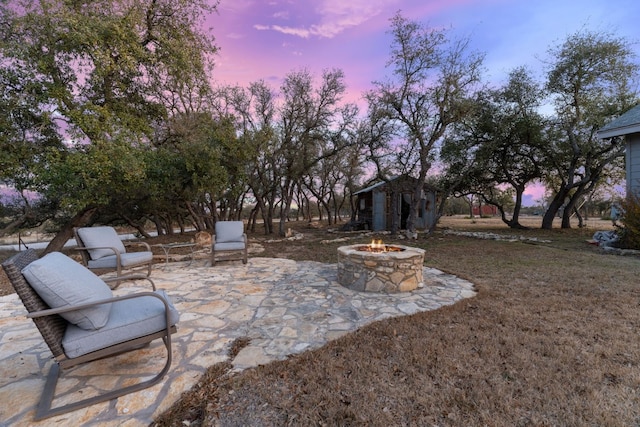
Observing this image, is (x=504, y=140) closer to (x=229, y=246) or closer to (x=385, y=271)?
(x=385, y=271)

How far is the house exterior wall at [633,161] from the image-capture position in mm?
7744

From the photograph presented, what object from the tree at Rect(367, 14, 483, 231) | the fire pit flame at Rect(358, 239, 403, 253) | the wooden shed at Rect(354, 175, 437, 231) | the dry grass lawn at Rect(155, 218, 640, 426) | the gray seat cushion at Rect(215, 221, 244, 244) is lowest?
the dry grass lawn at Rect(155, 218, 640, 426)

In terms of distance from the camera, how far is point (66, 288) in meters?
1.77

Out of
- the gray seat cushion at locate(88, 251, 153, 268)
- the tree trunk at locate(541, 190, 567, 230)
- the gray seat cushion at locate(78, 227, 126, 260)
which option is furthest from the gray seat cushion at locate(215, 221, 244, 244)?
the tree trunk at locate(541, 190, 567, 230)

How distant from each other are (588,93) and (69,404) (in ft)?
58.9

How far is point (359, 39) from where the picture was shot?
8188 millimetres

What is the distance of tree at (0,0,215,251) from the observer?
5355 millimetres

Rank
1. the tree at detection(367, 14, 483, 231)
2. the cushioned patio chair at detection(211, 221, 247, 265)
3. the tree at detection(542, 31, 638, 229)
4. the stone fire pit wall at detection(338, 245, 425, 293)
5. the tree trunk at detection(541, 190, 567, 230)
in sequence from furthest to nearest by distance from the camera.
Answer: the tree trunk at detection(541, 190, 567, 230) < the tree at detection(542, 31, 638, 229) < the tree at detection(367, 14, 483, 231) < the cushioned patio chair at detection(211, 221, 247, 265) < the stone fire pit wall at detection(338, 245, 425, 293)

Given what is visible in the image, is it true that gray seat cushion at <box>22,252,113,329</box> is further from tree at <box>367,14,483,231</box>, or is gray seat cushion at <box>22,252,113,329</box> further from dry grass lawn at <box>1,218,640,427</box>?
tree at <box>367,14,483,231</box>

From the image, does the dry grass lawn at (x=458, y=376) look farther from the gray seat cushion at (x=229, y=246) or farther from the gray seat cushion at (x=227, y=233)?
the gray seat cushion at (x=227, y=233)

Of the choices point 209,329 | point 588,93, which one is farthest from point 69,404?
point 588,93

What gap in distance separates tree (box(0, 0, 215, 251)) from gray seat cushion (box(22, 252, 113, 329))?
15.4 ft

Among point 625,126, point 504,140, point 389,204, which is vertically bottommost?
point 389,204

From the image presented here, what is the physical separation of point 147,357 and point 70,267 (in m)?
1.00
